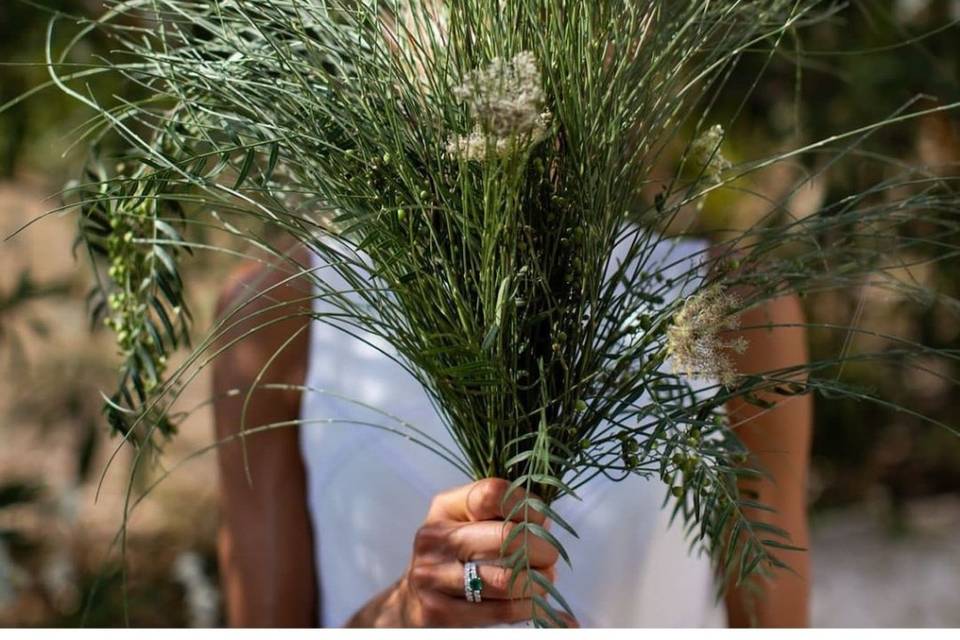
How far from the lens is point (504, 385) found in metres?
0.62

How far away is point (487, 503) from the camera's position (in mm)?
664

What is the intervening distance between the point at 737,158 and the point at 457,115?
2.03 metres

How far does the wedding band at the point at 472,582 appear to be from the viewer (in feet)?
2.26

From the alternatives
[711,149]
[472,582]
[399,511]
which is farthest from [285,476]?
[711,149]

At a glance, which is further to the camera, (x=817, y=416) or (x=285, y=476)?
(x=817, y=416)

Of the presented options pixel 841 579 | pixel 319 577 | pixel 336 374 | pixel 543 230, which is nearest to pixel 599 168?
pixel 543 230

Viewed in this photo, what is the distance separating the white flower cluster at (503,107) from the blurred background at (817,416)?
1.45 meters

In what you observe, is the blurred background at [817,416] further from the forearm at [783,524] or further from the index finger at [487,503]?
the index finger at [487,503]

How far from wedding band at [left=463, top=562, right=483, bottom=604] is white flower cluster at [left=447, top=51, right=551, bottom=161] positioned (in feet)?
0.93

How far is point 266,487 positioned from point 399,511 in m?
0.16

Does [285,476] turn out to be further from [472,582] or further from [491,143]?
[491,143]

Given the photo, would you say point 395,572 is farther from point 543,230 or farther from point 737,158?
point 737,158

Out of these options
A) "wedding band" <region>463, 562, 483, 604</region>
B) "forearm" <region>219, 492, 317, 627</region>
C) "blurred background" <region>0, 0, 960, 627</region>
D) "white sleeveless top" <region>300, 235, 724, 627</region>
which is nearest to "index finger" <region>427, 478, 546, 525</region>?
"wedding band" <region>463, 562, 483, 604</region>

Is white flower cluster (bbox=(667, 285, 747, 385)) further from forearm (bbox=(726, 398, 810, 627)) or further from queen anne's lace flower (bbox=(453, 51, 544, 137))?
forearm (bbox=(726, 398, 810, 627))
